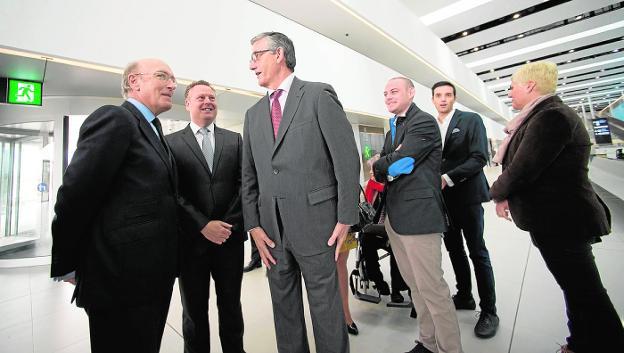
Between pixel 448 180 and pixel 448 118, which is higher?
pixel 448 118

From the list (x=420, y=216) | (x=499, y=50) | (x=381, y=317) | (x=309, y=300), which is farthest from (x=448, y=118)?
(x=499, y=50)

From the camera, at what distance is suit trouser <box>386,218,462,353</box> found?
1.40m

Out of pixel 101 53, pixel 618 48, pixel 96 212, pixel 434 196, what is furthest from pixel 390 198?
pixel 618 48

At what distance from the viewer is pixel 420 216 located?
1.45m

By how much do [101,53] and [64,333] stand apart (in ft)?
8.30

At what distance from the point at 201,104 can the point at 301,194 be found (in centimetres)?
105

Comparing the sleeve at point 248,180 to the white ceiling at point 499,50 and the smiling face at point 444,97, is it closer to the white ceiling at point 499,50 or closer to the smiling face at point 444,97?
the smiling face at point 444,97

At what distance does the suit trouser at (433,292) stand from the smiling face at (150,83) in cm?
149

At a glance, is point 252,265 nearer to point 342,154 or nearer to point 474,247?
point 474,247

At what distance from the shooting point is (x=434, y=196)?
1495 mm

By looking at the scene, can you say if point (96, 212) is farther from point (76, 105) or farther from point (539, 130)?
point (76, 105)

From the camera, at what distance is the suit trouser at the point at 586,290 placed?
133cm

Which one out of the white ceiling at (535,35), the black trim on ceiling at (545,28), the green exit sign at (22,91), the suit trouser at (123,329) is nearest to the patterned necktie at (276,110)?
the suit trouser at (123,329)

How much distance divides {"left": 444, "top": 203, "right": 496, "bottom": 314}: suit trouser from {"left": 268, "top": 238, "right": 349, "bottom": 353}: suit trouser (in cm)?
141
